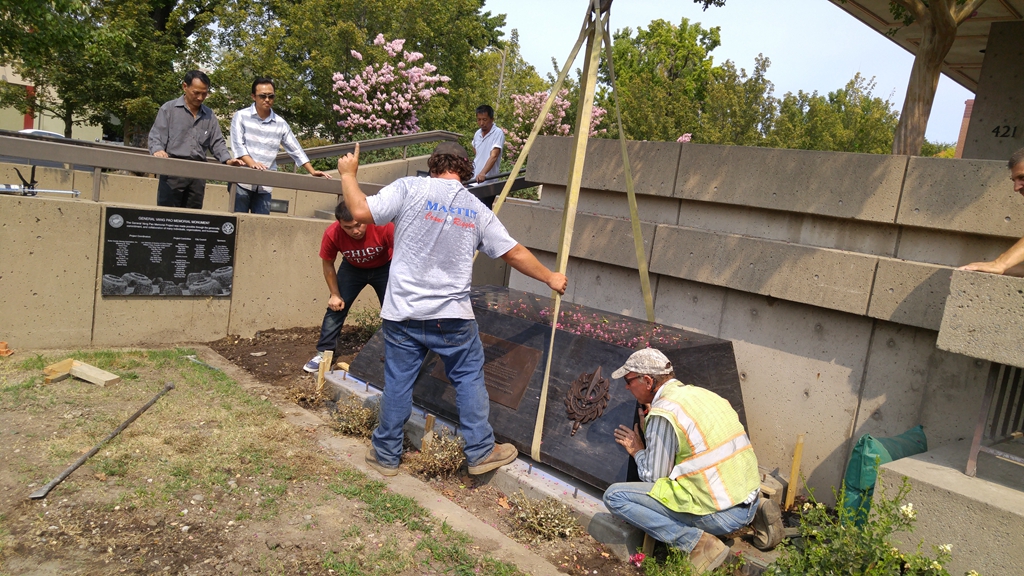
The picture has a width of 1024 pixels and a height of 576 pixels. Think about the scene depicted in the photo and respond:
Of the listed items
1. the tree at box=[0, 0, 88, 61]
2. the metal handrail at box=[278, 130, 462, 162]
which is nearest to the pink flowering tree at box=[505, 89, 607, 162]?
the metal handrail at box=[278, 130, 462, 162]

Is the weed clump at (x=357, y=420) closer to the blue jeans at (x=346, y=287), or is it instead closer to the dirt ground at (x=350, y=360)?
the dirt ground at (x=350, y=360)

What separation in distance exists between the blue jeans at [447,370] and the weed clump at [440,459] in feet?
0.38

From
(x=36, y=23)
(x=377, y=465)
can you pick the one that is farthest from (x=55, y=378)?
(x=36, y=23)

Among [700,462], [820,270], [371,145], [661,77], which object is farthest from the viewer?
[661,77]

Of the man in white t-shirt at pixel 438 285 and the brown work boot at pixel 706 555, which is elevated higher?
the man in white t-shirt at pixel 438 285

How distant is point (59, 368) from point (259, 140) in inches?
119

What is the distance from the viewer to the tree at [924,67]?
5945mm

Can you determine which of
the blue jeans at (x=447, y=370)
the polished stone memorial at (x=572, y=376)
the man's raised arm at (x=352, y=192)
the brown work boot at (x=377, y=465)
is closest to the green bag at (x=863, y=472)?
the polished stone memorial at (x=572, y=376)

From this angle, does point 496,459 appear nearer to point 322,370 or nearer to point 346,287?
point 322,370

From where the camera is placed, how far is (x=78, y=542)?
10.8ft

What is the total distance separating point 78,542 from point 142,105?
15.0 m

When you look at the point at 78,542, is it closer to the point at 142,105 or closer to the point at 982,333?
the point at 982,333

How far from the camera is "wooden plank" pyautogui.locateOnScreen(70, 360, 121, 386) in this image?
5.28 meters

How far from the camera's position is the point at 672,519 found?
3611 mm
